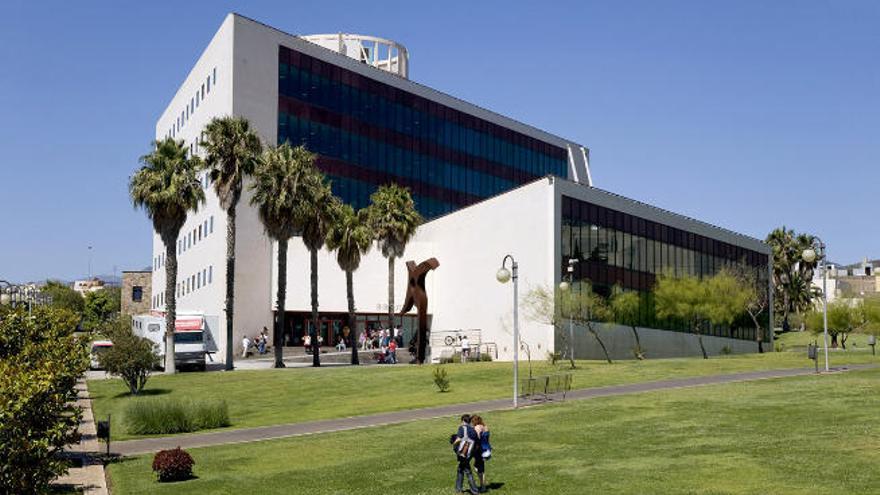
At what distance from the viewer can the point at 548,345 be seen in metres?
59.2

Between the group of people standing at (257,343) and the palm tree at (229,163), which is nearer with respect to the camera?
the palm tree at (229,163)

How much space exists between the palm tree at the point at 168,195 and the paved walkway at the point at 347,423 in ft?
84.7

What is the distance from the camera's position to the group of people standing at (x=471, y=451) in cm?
1917

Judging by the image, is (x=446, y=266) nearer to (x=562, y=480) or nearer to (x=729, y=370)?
(x=729, y=370)

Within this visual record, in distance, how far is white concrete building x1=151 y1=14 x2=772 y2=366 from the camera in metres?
64.2

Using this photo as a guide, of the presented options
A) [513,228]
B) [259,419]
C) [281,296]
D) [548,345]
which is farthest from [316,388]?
[513,228]

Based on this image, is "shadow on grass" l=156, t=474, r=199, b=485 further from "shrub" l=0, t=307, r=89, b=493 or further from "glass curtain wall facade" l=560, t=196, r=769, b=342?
"glass curtain wall facade" l=560, t=196, r=769, b=342

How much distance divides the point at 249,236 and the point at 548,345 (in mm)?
28263

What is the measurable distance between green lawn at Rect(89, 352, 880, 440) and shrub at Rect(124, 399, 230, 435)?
0.78 m

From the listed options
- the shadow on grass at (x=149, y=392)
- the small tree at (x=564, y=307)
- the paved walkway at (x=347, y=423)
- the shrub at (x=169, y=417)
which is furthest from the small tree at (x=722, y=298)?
the shrub at (x=169, y=417)

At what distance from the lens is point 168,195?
57.0 metres

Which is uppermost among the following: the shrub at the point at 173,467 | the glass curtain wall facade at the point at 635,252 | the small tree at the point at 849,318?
the glass curtain wall facade at the point at 635,252

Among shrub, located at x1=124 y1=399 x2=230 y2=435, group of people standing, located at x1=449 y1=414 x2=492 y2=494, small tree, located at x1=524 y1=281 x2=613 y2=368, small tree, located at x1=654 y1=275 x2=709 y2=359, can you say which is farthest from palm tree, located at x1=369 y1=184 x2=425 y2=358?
group of people standing, located at x1=449 y1=414 x2=492 y2=494

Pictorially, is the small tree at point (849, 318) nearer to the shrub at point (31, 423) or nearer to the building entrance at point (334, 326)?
the building entrance at point (334, 326)
